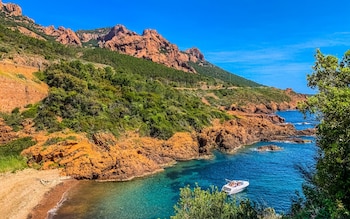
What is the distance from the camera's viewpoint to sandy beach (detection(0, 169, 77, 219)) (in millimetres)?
28047

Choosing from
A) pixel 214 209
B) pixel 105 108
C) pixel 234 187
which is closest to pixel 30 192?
pixel 234 187

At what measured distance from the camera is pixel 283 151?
58.2 metres

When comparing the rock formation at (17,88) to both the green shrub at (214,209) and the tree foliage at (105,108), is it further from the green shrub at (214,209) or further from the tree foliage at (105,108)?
the green shrub at (214,209)

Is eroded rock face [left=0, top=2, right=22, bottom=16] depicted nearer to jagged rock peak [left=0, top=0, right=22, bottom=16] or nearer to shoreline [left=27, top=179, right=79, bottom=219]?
jagged rock peak [left=0, top=0, right=22, bottom=16]

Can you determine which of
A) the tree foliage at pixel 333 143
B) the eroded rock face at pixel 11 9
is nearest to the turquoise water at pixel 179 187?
the tree foliage at pixel 333 143

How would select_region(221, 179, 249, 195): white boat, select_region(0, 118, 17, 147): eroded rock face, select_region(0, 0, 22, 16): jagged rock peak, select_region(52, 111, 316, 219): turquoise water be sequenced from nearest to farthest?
1. select_region(52, 111, 316, 219): turquoise water
2. select_region(221, 179, 249, 195): white boat
3. select_region(0, 118, 17, 147): eroded rock face
4. select_region(0, 0, 22, 16): jagged rock peak

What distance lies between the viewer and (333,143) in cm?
982

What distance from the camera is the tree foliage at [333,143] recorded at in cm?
962

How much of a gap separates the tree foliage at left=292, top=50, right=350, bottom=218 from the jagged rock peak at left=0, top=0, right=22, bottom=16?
595 ft

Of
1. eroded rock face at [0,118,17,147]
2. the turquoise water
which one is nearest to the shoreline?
the turquoise water

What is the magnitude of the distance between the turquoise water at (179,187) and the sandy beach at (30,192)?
5.38 feet

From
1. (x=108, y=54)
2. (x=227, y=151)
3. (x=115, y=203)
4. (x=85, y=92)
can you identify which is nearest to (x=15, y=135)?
(x=85, y=92)

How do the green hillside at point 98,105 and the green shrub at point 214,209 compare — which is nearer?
the green shrub at point 214,209

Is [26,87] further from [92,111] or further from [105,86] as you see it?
[105,86]
